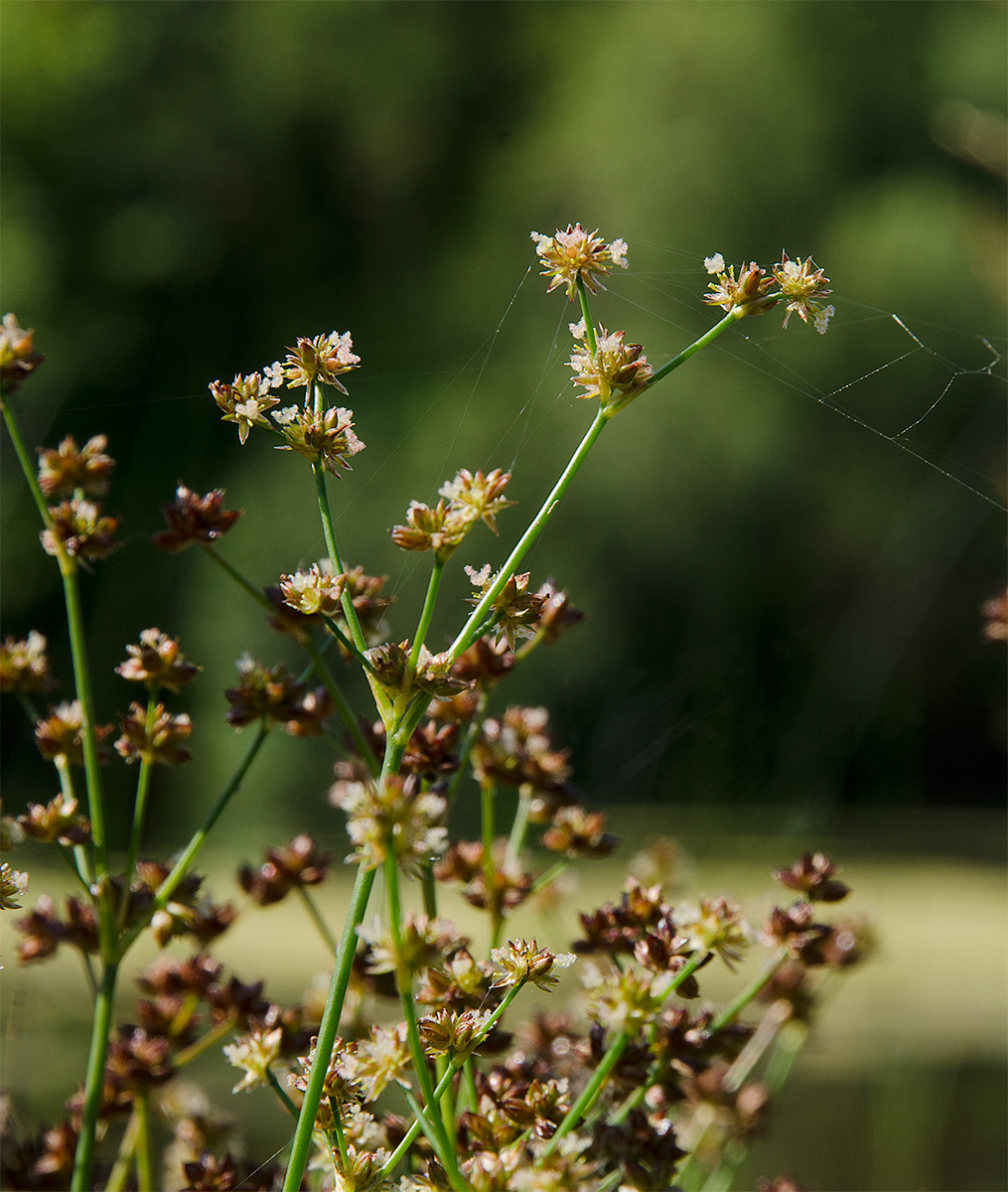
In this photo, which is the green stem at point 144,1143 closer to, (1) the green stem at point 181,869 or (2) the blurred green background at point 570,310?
(1) the green stem at point 181,869

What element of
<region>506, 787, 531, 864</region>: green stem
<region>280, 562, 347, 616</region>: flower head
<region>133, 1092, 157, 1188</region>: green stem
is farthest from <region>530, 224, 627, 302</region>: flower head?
<region>133, 1092, 157, 1188</region>: green stem

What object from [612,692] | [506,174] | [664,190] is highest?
[506,174]

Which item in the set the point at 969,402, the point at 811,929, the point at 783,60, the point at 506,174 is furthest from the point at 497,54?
the point at 811,929

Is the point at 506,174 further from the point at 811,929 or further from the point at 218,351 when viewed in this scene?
the point at 811,929

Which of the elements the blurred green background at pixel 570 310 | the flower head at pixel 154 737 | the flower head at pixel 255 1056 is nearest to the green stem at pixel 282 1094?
the flower head at pixel 255 1056

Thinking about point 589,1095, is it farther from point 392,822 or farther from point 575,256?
point 575,256

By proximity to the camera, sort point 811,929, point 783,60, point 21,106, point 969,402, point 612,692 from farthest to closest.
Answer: point 783,60 < point 21,106 < point 969,402 < point 612,692 < point 811,929

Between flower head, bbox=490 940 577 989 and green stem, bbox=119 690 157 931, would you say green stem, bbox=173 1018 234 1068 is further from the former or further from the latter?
flower head, bbox=490 940 577 989
